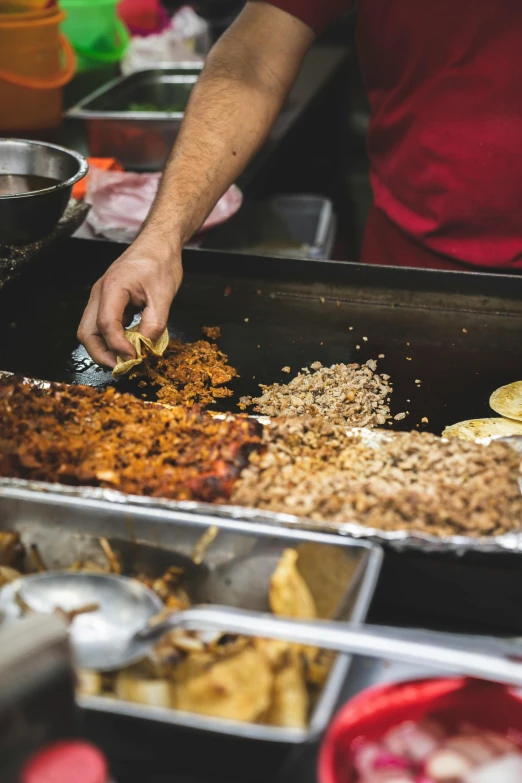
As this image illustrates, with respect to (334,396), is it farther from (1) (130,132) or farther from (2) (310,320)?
(1) (130,132)

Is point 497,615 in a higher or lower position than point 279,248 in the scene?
higher

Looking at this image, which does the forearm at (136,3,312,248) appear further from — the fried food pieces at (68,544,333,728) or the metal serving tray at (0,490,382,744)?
the fried food pieces at (68,544,333,728)

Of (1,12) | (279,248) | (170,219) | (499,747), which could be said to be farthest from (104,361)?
(1,12)

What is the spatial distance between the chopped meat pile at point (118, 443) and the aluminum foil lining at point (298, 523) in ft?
0.29

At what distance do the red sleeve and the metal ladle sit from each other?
77.4 inches

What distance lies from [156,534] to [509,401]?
111 centimetres

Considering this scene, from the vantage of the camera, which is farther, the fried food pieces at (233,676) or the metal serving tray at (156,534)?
the metal serving tray at (156,534)

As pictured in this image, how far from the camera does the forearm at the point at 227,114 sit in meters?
2.29

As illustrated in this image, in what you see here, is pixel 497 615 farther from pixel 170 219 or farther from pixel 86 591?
pixel 170 219

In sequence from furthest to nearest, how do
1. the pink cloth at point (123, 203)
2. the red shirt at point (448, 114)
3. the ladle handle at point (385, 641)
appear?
1. the pink cloth at point (123, 203)
2. the red shirt at point (448, 114)
3. the ladle handle at point (385, 641)

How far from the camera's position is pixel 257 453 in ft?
4.98

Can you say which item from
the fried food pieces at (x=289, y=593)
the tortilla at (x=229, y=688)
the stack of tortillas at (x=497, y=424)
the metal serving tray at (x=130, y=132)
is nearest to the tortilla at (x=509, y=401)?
the stack of tortillas at (x=497, y=424)

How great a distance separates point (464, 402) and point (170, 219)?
3.23 feet

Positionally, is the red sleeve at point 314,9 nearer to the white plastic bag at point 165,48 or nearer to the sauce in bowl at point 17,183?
the sauce in bowl at point 17,183
